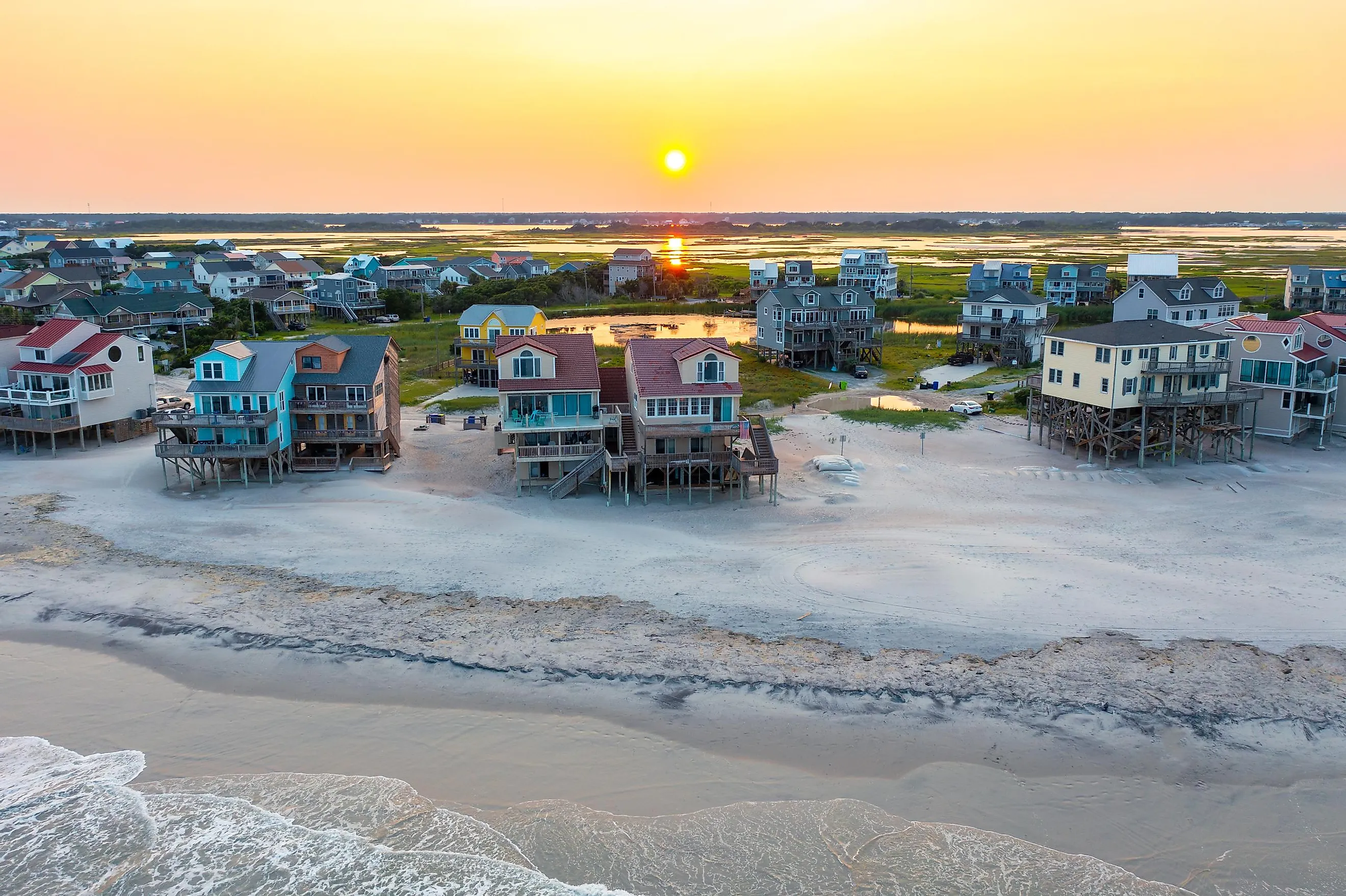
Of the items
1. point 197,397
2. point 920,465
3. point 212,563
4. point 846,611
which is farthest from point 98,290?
point 846,611

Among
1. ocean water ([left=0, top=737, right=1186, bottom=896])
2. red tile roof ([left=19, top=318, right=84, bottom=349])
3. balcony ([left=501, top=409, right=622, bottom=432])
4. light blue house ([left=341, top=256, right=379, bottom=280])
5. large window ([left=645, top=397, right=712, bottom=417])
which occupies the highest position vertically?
light blue house ([left=341, top=256, right=379, bottom=280])

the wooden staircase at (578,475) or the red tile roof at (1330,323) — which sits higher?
the red tile roof at (1330,323)

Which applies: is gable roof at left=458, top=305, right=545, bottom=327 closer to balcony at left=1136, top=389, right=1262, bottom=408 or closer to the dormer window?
the dormer window

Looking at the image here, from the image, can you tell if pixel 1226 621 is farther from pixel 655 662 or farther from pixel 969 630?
pixel 655 662

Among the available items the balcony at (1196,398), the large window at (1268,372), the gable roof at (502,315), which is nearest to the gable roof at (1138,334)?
the large window at (1268,372)

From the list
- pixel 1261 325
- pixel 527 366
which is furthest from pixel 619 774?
pixel 1261 325

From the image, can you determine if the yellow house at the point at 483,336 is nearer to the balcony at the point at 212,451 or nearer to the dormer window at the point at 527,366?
the dormer window at the point at 527,366

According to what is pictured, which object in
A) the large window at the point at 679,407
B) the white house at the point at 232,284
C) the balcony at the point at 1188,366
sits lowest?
the large window at the point at 679,407

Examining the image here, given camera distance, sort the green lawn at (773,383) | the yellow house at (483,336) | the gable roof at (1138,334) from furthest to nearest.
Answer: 1. the yellow house at (483,336)
2. the green lawn at (773,383)
3. the gable roof at (1138,334)

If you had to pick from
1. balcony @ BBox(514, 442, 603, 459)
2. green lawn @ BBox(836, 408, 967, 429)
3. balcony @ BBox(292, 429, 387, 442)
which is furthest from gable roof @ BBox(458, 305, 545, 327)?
balcony @ BBox(514, 442, 603, 459)
